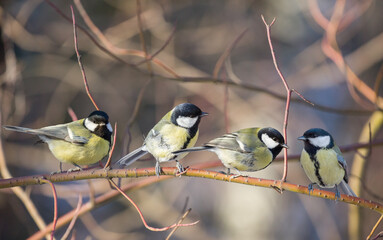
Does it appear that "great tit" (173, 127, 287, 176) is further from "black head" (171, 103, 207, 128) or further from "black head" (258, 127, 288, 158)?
"black head" (171, 103, 207, 128)

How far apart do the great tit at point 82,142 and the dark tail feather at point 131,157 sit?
0.38 ft

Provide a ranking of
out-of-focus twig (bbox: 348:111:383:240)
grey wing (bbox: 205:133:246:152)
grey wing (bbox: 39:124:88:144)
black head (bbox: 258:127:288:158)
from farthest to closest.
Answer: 1. out-of-focus twig (bbox: 348:111:383:240)
2. grey wing (bbox: 39:124:88:144)
3. grey wing (bbox: 205:133:246:152)
4. black head (bbox: 258:127:288:158)

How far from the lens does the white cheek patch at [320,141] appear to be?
2.04 m

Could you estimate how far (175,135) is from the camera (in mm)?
1872

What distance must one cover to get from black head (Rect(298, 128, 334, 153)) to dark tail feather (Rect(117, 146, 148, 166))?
752mm

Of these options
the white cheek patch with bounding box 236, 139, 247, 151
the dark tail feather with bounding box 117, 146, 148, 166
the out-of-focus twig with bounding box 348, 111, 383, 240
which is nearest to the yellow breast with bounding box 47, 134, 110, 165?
the dark tail feather with bounding box 117, 146, 148, 166

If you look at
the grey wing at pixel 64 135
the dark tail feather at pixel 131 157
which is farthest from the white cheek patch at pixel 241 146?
the grey wing at pixel 64 135

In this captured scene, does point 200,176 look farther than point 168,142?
No

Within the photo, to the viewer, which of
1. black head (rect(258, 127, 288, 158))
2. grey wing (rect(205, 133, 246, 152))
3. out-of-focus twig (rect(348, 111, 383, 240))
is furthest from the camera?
out-of-focus twig (rect(348, 111, 383, 240))

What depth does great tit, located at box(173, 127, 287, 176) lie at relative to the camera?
6.13 ft

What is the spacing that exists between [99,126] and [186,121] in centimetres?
40

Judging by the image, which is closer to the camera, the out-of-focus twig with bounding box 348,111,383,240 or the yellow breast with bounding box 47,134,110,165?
the yellow breast with bounding box 47,134,110,165

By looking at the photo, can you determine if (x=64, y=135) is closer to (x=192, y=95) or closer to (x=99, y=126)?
(x=99, y=126)

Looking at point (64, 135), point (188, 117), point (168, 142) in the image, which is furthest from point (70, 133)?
point (188, 117)
